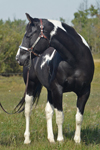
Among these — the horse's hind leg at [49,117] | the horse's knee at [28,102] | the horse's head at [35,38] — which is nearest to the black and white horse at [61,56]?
the horse's head at [35,38]

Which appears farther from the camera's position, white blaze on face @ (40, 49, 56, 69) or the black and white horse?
white blaze on face @ (40, 49, 56, 69)

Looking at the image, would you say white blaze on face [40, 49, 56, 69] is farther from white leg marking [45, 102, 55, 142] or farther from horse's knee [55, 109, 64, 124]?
horse's knee [55, 109, 64, 124]

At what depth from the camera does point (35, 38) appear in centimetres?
487

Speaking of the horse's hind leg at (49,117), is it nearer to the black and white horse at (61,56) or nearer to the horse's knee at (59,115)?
the black and white horse at (61,56)

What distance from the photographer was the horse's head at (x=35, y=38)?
4.87 metres

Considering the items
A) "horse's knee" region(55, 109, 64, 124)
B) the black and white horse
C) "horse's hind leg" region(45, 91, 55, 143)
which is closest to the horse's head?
the black and white horse

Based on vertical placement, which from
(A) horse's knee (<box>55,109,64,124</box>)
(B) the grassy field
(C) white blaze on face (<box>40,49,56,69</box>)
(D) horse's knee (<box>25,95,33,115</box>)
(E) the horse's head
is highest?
(E) the horse's head

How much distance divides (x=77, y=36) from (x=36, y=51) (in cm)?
97

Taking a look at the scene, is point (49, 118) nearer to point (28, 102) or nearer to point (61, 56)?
point (28, 102)

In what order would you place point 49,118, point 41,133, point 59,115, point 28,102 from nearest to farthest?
point 59,115, point 49,118, point 41,133, point 28,102

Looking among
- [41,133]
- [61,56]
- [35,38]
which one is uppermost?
[35,38]

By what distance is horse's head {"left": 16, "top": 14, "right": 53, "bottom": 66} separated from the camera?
4.87 meters

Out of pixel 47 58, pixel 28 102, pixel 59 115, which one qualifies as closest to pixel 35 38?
pixel 47 58

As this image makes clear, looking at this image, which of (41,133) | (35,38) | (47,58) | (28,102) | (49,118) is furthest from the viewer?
(28,102)
